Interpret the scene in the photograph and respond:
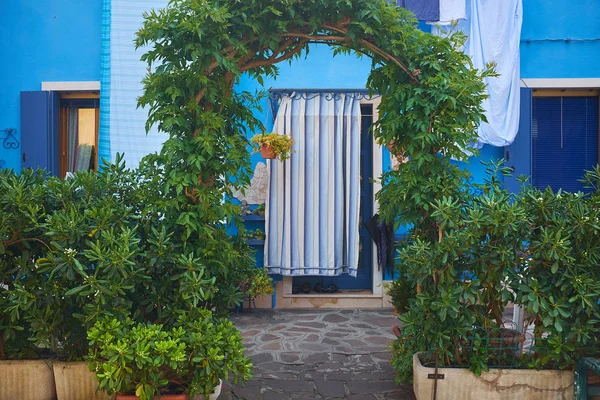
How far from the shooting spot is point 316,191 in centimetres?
776

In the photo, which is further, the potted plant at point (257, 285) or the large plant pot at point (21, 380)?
the potted plant at point (257, 285)

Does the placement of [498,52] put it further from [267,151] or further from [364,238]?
[267,151]

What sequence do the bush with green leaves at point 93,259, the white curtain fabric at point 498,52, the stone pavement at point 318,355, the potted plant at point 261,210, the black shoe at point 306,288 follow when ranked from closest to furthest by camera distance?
the bush with green leaves at point 93,259 < the stone pavement at point 318,355 < the white curtain fabric at point 498,52 < the potted plant at point 261,210 < the black shoe at point 306,288

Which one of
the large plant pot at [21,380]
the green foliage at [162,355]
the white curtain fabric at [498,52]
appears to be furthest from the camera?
the white curtain fabric at [498,52]

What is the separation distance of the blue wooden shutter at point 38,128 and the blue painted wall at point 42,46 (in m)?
0.20

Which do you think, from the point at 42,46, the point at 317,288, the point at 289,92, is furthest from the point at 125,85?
the point at 317,288

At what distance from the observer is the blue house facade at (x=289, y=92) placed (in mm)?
7621

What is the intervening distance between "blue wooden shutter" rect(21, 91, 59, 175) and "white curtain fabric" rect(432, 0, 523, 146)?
5064 millimetres

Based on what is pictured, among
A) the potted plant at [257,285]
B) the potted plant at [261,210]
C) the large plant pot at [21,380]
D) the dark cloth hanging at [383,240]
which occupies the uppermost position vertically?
the potted plant at [261,210]

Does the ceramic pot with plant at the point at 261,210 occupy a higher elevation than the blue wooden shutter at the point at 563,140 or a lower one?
lower

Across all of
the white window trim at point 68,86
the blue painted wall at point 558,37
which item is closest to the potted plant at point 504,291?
the blue painted wall at point 558,37

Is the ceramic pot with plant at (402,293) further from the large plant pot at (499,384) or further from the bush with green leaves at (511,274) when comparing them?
the large plant pot at (499,384)

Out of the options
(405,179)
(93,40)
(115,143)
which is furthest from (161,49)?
(93,40)

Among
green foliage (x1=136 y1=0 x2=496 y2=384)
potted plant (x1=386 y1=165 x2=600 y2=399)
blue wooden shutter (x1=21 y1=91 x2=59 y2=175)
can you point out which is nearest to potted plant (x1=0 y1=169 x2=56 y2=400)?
green foliage (x1=136 y1=0 x2=496 y2=384)
